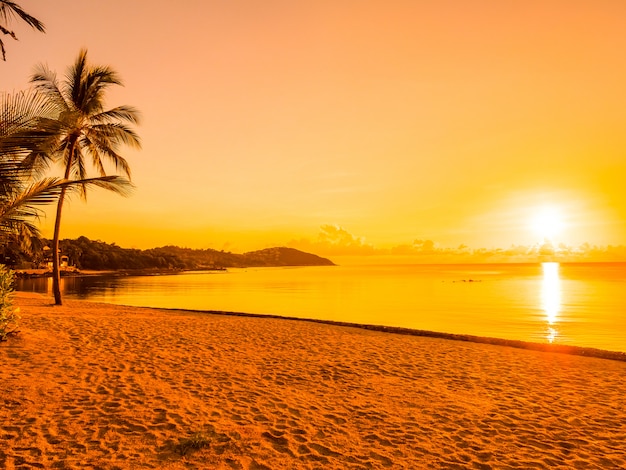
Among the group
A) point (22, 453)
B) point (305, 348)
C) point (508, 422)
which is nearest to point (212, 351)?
point (305, 348)

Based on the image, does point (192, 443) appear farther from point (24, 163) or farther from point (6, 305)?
point (6, 305)

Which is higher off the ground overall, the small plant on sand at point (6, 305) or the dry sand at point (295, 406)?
the small plant on sand at point (6, 305)

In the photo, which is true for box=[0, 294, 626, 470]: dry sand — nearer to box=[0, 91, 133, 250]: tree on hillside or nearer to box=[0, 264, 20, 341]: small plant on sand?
box=[0, 264, 20, 341]: small plant on sand

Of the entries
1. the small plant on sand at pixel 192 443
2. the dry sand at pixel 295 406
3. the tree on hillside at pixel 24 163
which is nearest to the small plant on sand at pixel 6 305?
the dry sand at pixel 295 406

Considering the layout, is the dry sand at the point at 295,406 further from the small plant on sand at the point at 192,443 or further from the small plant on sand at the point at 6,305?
the small plant on sand at the point at 6,305

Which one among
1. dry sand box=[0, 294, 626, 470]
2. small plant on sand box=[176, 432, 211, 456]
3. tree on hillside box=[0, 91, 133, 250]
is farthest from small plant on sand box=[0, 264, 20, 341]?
small plant on sand box=[176, 432, 211, 456]

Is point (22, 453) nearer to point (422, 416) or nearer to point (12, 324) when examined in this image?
point (422, 416)

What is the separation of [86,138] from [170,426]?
708 inches

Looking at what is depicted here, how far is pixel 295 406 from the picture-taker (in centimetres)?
688

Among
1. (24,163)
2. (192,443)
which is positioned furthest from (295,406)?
(24,163)

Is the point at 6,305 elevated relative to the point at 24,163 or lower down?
lower down

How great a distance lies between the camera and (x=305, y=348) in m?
12.1

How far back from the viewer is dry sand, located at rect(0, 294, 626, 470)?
5074 millimetres

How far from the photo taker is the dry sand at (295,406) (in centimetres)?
507
